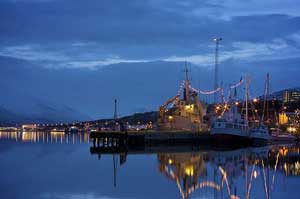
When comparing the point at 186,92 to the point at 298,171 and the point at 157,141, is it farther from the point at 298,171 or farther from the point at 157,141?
the point at 298,171

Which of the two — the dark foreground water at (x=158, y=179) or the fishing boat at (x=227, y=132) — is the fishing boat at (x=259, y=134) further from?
the dark foreground water at (x=158, y=179)

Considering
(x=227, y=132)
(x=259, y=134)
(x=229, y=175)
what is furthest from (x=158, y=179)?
(x=259, y=134)

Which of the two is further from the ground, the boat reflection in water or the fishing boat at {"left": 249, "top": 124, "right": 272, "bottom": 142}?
the fishing boat at {"left": 249, "top": 124, "right": 272, "bottom": 142}

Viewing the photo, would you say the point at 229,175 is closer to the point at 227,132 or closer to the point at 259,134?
the point at 227,132

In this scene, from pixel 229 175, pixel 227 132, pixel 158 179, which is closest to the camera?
pixel 158 179

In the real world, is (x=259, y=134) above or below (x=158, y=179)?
above

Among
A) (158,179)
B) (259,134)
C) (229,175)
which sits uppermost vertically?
(259,134)

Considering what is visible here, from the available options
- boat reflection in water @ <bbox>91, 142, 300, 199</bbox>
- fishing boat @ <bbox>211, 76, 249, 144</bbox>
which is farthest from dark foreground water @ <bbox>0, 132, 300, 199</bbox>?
fishing boat @ <bbox>211, 76, 249, 144</bbox>

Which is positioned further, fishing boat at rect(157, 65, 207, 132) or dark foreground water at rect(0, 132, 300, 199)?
fishing boat at rect(157, 65, 207, 132)

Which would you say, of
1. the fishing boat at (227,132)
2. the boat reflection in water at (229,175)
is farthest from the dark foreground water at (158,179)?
the fishing boat at (227,132)

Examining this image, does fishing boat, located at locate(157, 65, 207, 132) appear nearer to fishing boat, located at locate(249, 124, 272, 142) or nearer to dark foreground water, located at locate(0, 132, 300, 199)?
fishing boat, located at locate(249, 124, 272, 142)

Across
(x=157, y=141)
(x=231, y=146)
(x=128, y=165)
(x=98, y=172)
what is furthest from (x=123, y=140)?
(x=98, y=172)

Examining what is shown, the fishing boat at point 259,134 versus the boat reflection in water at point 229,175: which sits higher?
the fishing boat at point 259,134

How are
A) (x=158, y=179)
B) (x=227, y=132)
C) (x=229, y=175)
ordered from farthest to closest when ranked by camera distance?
(x=227, y=132) < (x=229, y=175) < (x=158, y=179)
